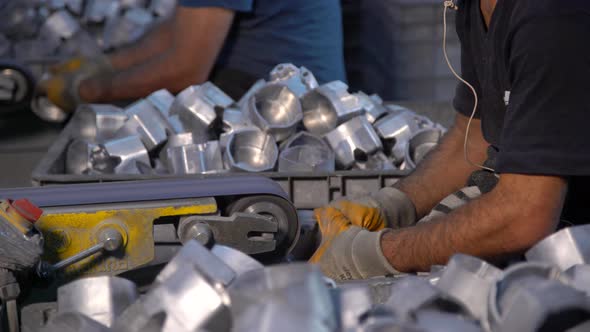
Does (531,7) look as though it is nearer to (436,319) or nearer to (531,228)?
(531,228)

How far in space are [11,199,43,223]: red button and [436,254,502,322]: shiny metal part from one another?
79 centimetres

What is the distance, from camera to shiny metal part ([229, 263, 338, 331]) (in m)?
1.20

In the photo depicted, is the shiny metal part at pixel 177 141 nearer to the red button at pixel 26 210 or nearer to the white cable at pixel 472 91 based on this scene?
the white cable at pixel 472 91

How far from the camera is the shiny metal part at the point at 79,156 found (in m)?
3.06

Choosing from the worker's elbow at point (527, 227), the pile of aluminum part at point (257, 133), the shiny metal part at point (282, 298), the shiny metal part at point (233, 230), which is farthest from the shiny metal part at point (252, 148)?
the shiny metal part at point (282, 298)

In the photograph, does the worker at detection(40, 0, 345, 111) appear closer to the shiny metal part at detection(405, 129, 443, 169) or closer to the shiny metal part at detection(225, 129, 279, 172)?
the shiny metal part at detection(225, 129, 279, 172)

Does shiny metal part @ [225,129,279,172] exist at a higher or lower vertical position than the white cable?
lower

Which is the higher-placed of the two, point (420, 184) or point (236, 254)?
point (236, 254)

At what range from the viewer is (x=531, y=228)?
1.81 metres

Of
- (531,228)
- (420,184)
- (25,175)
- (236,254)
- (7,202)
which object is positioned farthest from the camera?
(25,175)

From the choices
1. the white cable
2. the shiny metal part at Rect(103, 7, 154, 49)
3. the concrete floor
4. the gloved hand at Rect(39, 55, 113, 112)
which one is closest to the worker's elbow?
the white cable

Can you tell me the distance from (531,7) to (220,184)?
0.81 meters

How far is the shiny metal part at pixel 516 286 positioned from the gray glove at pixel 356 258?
628 millimetres

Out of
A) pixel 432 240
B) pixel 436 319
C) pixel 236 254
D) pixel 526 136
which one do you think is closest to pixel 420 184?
pixel 432 240
